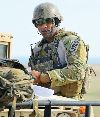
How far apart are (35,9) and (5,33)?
3.69 m

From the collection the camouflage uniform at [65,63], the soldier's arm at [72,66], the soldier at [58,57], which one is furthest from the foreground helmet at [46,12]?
the soldier's arm at [72,66]

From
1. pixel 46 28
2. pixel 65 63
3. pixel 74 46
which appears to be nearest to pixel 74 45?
pixel 74 46

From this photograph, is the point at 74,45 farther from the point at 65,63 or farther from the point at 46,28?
the point at 46,28

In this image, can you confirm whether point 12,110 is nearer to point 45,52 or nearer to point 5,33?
point 45,52

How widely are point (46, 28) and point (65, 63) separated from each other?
525mm

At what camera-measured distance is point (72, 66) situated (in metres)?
6.79

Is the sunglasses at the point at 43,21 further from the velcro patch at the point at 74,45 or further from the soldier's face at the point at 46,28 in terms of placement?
the velcro patch at the point at 74,45

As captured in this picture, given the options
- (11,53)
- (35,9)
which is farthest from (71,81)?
(11,53)

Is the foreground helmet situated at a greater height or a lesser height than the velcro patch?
greater

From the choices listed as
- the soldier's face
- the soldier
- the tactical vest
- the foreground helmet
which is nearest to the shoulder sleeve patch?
the soldier

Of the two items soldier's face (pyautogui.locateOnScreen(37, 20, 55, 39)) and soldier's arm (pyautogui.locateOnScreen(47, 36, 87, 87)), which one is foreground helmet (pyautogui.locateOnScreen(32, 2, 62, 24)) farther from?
soldier's arm (pyautogui.locateOnScreen(47, 36, 87, 87))

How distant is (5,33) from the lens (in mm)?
11023

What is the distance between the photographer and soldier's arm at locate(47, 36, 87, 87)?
6734 millimetres

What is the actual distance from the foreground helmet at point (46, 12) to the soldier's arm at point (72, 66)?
45 cm
